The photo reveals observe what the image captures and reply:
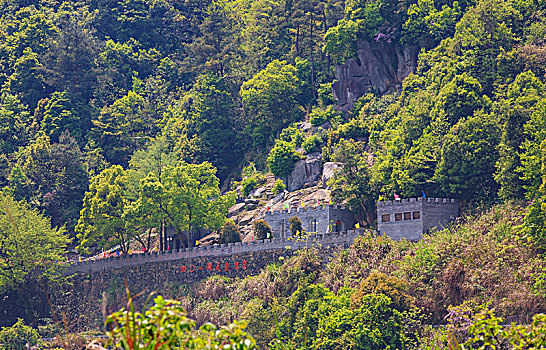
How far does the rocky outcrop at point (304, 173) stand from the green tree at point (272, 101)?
9115 millimetres

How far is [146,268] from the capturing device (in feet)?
203

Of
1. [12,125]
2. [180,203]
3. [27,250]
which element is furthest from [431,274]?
[12,125]

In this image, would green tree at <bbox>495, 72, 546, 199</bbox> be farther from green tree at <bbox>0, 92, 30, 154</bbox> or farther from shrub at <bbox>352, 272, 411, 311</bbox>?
green tree at <bbox>0, 92, 30, 154</bbox>

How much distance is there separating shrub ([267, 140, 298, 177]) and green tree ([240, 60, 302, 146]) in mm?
8127

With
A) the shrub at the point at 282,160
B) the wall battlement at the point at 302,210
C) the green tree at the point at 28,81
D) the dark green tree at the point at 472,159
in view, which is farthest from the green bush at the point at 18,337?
the green tree at the point at 28,81

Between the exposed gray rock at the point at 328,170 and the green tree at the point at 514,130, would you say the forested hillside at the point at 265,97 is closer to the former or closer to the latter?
the green tree at the point at 514,130

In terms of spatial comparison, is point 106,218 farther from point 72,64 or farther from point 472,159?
point 72,64

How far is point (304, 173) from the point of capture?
219 feet

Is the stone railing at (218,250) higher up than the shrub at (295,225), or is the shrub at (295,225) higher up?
the shrub at (295,225)

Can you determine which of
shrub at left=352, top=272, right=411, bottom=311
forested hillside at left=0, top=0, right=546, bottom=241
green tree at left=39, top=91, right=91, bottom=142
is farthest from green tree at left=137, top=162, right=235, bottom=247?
green tree at left=39, top=91, right=91, bottom=142

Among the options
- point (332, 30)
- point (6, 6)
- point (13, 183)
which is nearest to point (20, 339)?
point (13, 183)

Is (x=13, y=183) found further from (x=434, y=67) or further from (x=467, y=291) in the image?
(x=467, y=291)

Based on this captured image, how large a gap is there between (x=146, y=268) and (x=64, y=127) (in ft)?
85.6

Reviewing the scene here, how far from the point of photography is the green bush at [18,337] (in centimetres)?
5806
